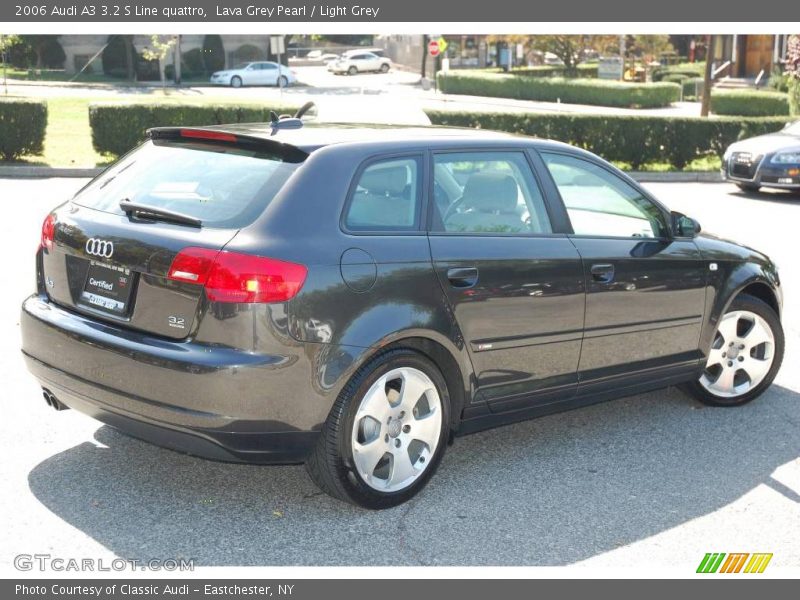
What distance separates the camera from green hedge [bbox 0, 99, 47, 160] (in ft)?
67.4

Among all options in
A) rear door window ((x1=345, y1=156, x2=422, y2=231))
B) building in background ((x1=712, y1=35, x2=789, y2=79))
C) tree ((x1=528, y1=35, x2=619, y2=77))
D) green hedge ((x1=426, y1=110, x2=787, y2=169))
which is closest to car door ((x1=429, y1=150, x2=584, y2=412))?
rear door window ((x1=345, y1=156, x2=422, y2=231))

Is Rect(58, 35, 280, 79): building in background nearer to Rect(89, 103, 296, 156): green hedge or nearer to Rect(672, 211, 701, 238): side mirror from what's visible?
Rect(89, 103, 296, 156): green hedge

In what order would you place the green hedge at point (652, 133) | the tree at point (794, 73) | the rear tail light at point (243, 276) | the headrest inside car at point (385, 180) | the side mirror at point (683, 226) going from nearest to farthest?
the rear tail light at point (243, 276) < the headrest inside car at point (385, 180) < the side mirror at point (683, 226) < the green hedge at point (652, 133) < the tree at point (794, 73)

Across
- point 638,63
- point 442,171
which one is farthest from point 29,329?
point 638,63

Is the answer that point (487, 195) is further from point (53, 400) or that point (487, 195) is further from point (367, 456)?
point (53, 400)

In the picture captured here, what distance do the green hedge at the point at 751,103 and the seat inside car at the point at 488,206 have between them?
36.8 meters

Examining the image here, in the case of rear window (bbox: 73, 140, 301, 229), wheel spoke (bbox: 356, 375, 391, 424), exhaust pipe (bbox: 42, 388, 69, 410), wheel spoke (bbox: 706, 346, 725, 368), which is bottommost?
wheel spoke (bbox: 706, 346, 725, 368)

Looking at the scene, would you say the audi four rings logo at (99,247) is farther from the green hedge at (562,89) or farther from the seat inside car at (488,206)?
the green hedge at (562,89)

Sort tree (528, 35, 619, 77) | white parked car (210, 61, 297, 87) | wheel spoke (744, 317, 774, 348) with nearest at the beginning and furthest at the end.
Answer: wheel spoke (744, 317, 774, 348), tree (528, 35, 619, 77), white parked car (210, 61, 297, 87)

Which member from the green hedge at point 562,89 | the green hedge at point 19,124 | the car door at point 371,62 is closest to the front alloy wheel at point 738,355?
the green hedge at point 19,124

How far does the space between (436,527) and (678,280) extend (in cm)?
224

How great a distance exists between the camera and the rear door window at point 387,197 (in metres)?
4.77

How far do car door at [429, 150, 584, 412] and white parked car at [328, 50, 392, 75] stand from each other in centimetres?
7025

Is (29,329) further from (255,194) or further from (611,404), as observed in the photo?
(611,404)
